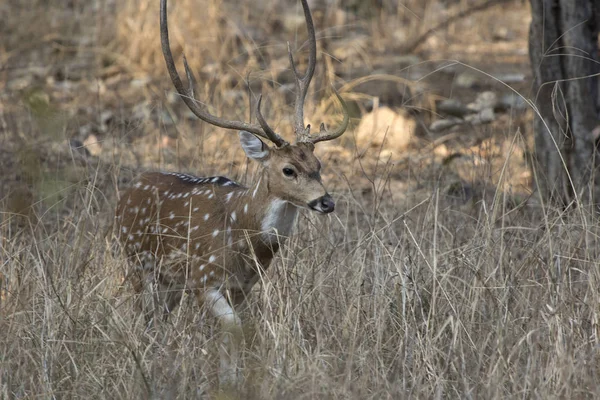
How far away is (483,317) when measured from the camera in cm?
476

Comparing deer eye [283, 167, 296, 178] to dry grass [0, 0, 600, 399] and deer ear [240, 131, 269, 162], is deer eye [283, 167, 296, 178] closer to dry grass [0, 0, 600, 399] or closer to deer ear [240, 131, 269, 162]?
deer ear [240, 131, 269, 162]

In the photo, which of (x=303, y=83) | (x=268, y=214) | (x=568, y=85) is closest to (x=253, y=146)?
(x=268, y=214)

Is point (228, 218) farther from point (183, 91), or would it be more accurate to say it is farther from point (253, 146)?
point (183, 91)

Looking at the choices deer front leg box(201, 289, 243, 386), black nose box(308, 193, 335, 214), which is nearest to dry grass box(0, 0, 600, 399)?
deer front leg box(201, 289, 243, 386)

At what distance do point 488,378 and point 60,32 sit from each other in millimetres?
8538

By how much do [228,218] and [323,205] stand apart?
0.69m

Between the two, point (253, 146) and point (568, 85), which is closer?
point (253, 146)

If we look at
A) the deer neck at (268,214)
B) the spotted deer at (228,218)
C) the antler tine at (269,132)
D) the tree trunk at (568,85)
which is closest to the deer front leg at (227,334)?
the spotted deer at (228,218)

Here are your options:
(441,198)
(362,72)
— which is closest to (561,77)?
(441,198)

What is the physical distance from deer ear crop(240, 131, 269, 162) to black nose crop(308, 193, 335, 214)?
44 centimetres

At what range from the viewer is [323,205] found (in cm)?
468

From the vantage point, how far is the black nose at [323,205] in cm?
466

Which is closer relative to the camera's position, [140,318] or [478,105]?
[140,318]

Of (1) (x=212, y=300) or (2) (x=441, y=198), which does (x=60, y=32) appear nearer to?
(2) (x=441, y=198)
